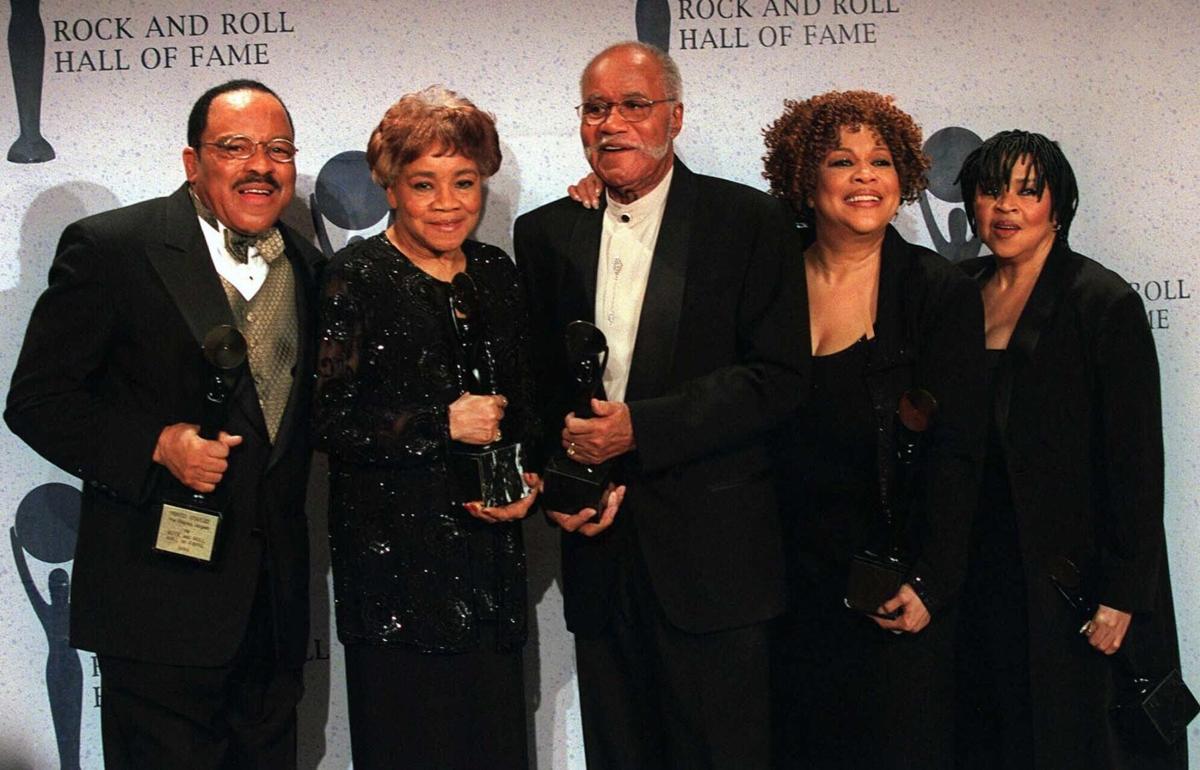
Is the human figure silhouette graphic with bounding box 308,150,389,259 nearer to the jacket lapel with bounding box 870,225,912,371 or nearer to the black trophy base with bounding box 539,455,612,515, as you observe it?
the black trophy base with bounding box 539,455,612,515

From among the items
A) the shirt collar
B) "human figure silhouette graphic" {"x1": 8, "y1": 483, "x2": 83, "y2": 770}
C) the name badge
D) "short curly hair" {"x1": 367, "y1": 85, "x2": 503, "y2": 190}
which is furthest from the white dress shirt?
"human figure silhouette graphic" {"x1": 8, "y1": 483, "x2": 83, "y2": 770}

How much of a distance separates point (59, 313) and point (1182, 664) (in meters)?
2.89

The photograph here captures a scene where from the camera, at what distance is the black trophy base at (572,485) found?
97.7 inches

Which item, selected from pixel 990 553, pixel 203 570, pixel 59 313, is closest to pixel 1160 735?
pixel 990 553

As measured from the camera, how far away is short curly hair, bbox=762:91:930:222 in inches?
110

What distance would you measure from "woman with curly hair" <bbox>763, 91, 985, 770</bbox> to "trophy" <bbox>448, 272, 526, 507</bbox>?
65 centimetres

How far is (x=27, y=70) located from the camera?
131 inches

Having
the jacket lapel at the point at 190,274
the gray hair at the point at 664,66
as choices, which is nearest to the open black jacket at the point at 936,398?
the gray hair at the point at 664,66

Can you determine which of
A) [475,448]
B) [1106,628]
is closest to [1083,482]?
[1106,628]

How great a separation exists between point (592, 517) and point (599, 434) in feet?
0.59

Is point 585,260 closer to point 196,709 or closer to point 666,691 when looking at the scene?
point 666,691

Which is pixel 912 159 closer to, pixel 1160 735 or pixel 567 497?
pixel 567 497

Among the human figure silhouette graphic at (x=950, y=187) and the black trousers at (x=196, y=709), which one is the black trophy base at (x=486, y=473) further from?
the human figure silhouette graphic at (x=950, y=187)

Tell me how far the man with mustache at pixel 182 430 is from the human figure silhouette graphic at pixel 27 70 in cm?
88
